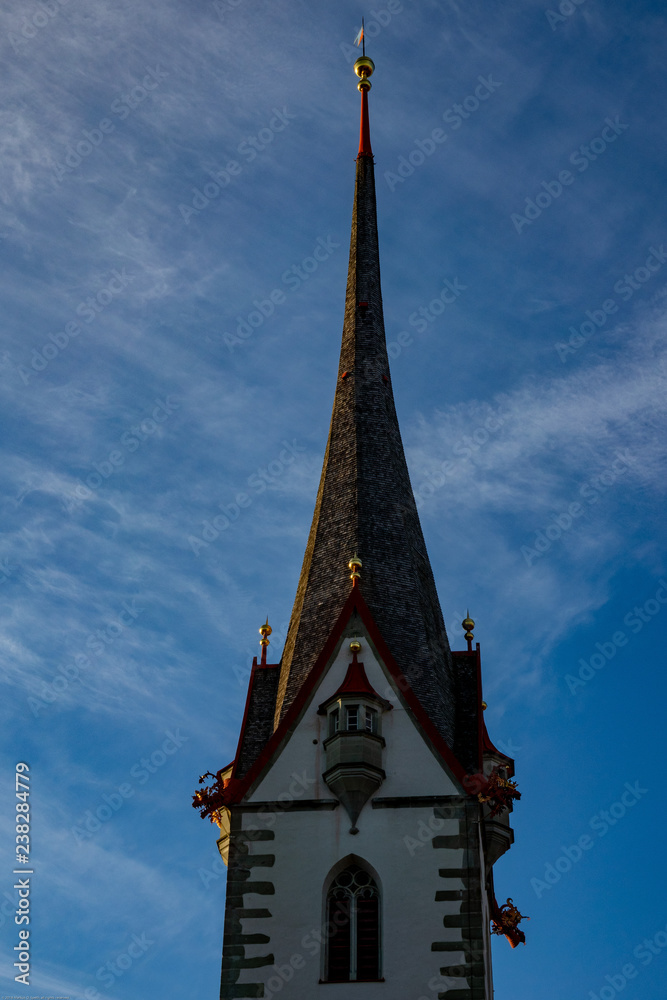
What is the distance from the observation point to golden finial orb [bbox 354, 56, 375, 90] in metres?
51.2

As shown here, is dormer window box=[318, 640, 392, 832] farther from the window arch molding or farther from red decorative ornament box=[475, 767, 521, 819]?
red decorative ornament box=[475, 767, 521, 819]

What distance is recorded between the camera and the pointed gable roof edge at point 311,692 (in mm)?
34344

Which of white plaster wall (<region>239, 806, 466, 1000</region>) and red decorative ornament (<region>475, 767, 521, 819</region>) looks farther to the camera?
red decorative ornament (<region>475, 767, 521, 819</region>)

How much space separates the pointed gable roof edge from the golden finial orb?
20310mm

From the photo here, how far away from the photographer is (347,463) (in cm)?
4103

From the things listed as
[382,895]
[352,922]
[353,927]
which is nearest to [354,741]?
[382,895]

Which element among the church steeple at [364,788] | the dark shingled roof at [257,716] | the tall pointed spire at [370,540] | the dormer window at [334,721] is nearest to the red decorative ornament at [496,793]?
the church steeple at [364,788]

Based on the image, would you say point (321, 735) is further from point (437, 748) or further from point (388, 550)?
point (388, 550)

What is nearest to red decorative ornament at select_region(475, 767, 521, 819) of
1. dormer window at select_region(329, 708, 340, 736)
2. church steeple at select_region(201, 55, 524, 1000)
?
church steeple at select_region(201, 55, 524, 1000)

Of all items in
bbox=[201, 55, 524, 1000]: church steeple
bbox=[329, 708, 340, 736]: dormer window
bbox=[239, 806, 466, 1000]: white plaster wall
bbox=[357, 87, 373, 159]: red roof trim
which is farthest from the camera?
bbox=[357, 87, 373, 159]: red roof trim

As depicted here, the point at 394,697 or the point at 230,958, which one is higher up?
the point at 394,697

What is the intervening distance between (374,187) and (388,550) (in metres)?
13.9

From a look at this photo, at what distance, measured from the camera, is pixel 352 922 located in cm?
3216

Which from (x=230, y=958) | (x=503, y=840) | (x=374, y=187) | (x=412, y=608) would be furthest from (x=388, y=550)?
(x=374, y=187)
